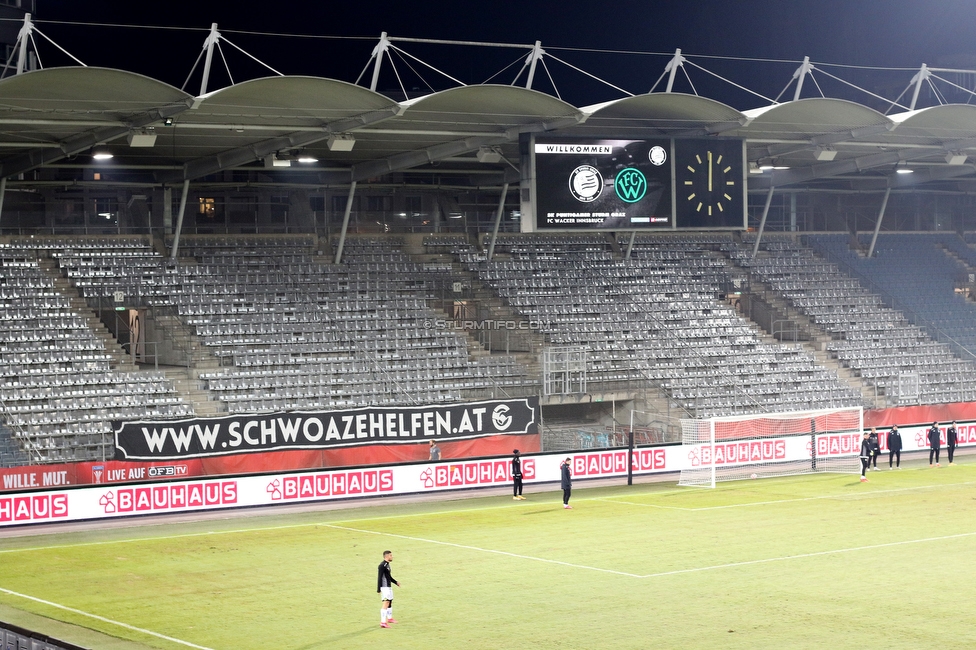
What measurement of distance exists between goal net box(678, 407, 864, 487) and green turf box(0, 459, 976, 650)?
12.2 feet

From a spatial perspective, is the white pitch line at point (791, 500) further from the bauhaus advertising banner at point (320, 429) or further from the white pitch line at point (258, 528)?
the bauhaus advertising banner at point (320, 429)

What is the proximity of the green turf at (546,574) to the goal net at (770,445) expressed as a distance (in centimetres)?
373

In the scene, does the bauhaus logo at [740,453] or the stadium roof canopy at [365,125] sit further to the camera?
the bauhaus logo at [740,453]

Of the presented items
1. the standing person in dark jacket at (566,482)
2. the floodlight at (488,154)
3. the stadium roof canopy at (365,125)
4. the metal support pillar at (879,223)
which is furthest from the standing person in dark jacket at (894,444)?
the metal support pillar at (879,223)

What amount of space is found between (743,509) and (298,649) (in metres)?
16.8

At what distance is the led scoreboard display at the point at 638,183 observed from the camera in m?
30.3

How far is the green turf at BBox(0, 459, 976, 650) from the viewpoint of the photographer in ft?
55.9

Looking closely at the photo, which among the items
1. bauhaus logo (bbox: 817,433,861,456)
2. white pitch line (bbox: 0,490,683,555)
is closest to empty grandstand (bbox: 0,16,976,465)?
bauhaus logo (bbox: 817,433,861,456)

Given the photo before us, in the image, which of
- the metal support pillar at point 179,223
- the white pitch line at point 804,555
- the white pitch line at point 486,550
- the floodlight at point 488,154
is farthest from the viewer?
the metal support pillar at point 179,223

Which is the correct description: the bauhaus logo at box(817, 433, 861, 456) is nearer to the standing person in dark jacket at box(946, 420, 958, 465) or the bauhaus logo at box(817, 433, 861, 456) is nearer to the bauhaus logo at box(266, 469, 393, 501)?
the standing person in dark jacket at box(946, 420, 958, 465)

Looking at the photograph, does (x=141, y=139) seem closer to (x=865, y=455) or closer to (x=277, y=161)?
(x=277, y=161)

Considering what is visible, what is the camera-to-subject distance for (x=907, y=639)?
52.8 ft

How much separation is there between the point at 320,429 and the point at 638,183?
10.6 meters

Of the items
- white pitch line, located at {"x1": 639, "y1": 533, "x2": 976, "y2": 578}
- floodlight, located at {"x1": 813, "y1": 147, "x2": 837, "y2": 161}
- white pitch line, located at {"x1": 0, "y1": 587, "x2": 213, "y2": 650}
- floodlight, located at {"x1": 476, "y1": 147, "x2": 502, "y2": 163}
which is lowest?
white pitch line, located at {"x1": 639, "y1": 533, "x2": 976, "y2": 578}
